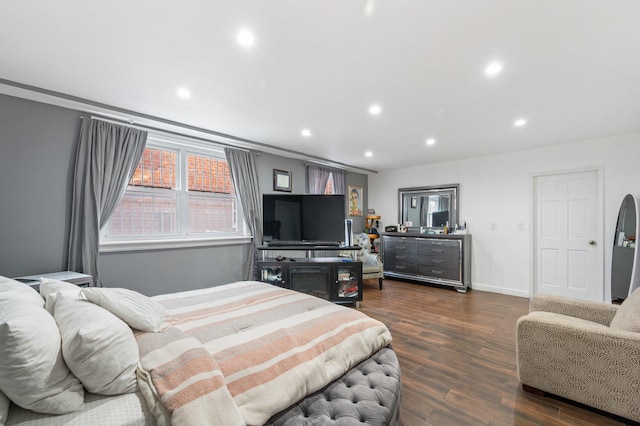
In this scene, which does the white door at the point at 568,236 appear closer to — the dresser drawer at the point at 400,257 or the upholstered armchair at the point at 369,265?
the dresser drawer at the point at 400,257

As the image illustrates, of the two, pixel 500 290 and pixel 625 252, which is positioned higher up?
pixel 625 252

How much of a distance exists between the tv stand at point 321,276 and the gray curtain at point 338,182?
2.04 meters

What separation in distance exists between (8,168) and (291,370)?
3.15 meters

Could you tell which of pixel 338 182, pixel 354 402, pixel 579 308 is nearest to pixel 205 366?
pixel 354 402

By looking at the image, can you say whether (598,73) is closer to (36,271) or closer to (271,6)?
(271,6)

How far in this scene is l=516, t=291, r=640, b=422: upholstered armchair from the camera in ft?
5.45

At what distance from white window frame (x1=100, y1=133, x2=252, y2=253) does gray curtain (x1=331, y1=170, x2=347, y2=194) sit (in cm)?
223

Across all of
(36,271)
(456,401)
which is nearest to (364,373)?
(456,401)

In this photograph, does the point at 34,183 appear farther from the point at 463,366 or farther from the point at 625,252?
the point at 625,252

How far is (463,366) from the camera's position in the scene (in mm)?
2346

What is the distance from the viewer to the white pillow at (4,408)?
83 centimetres

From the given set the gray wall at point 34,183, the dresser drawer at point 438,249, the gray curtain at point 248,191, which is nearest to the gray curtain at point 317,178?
the gray curtain at point 248,191

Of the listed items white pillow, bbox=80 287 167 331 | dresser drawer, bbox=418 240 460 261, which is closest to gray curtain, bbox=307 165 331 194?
dresser drawer, bbox=418 240 460 261

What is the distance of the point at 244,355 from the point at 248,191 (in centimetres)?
321
